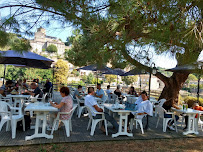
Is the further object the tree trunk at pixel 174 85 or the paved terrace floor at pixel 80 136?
the tree trunk at pixel 174 85

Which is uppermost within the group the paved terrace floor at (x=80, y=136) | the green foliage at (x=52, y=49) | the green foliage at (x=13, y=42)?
the green foliage at (x=52, y=49)

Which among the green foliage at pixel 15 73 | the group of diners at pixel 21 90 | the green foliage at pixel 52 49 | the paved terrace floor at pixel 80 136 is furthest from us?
the green foliage at pixel 52 49

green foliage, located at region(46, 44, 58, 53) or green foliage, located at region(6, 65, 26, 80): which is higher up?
green foliage, located at region(46, 44, 58, 53)

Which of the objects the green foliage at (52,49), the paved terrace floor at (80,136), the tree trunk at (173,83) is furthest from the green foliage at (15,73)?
the green foliage at (52,49)

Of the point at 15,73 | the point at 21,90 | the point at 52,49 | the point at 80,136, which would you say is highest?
the point at 52,49

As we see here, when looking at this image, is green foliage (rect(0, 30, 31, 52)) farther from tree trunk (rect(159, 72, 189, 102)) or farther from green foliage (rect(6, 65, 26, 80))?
green foliage (rect(6, 65, 26, 80))

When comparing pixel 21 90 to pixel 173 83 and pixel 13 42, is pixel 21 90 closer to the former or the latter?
pixel 13 42

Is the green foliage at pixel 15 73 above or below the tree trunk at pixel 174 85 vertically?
above

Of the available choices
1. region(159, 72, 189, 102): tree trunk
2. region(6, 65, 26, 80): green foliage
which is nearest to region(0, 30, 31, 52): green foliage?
region(159, 72, 189, 102): tree trunk

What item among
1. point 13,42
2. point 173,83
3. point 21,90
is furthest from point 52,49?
point 13,42

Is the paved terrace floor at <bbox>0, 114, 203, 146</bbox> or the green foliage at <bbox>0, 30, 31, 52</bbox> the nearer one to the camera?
the green foliage at <bbox>0, 30, 31, 52</bbox>

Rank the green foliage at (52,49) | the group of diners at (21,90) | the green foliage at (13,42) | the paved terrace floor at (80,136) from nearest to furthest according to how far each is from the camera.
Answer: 1. the green foliage at (13,42)
2. the paved terrace floor at (80,136)
3. the group of diners at (21,90)
4. the green foliage at (52,49)

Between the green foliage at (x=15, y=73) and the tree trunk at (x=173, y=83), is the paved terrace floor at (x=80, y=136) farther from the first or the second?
the green foliage at (x=15, y=73)

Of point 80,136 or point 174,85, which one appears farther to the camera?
point 174,85
